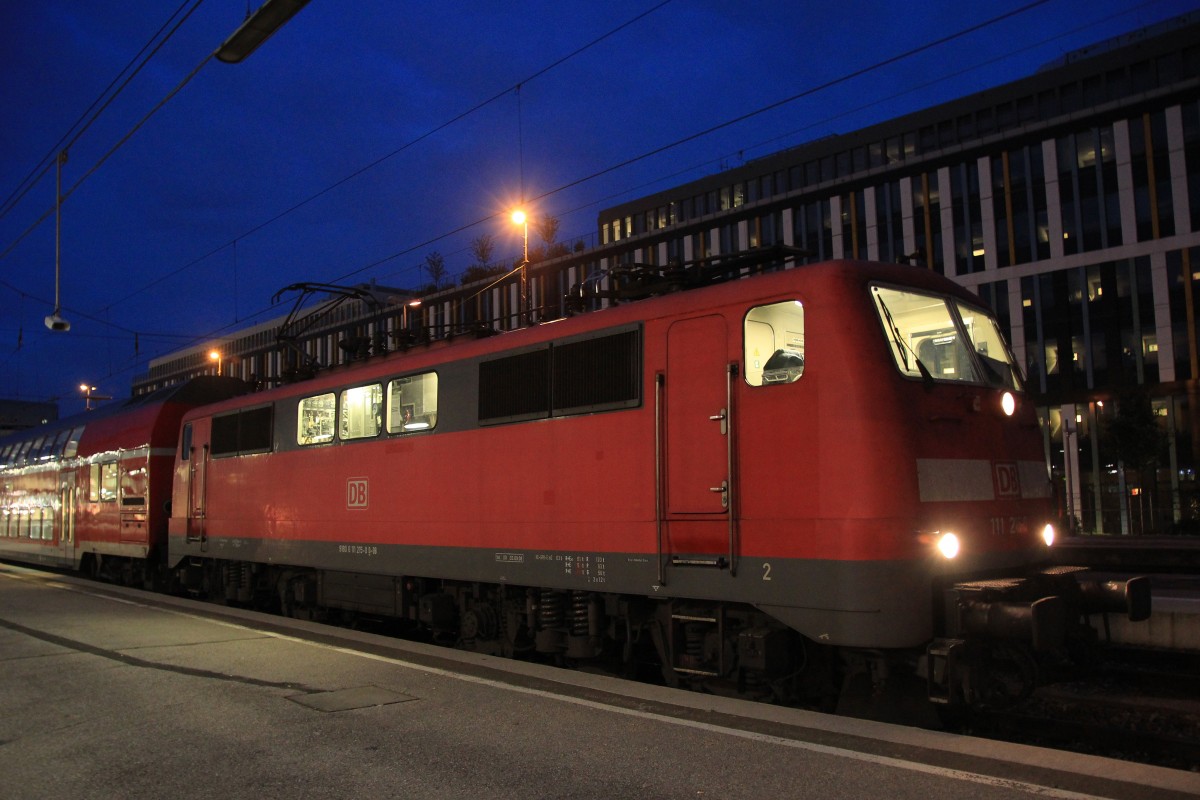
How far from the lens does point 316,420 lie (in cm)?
A: 1290

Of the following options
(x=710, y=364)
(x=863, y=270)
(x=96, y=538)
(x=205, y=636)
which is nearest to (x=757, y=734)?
(x=710, y=364)

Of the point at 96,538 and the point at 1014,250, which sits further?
the point at 1014,250

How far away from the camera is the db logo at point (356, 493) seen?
11742mm

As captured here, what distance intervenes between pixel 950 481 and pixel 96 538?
18905mm

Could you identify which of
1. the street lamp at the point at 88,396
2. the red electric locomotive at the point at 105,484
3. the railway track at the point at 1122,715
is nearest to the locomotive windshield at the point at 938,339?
the railway track at the point at 1122,715

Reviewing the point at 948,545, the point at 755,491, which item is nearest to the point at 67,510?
the point at 755,491

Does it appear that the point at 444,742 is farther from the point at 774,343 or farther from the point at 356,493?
the point at 356,493

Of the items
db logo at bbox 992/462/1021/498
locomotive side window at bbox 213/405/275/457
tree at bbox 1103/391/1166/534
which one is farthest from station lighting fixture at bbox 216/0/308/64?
tree at bbox 1103/391/1166/534

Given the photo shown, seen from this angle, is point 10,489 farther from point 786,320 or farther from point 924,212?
point 924,212

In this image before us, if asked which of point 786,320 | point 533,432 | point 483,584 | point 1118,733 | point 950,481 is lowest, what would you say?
point 1118,733

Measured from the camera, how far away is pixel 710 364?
7773 millimetres

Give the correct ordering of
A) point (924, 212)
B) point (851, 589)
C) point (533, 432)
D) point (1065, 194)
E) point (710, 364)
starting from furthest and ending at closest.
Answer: point (924, 212)
point (1065, 194)
point (533, 432)
point (710, 364)
point (851, 589)

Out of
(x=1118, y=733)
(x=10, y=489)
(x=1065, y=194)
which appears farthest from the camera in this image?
(x=1065, y=194)

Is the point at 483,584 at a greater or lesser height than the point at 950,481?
lesser
